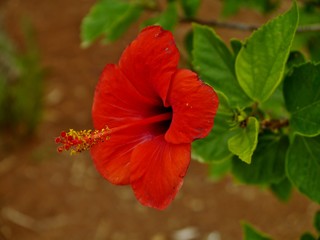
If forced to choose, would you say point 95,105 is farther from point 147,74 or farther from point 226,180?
point 226,180

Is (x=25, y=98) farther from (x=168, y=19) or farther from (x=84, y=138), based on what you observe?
(x=84, y=138)

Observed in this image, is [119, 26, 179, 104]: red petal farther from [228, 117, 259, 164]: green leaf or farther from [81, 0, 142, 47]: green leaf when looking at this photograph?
[81, 0, 142, 47]: green leaf

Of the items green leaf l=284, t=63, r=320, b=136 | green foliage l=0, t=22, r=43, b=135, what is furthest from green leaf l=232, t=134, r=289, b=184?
green foliage l=0, t=22, r=43, b=135

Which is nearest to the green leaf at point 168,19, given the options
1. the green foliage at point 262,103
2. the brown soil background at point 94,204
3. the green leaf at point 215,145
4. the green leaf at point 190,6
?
the green leaf at point 190,6

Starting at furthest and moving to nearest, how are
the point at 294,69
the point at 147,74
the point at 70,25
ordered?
the point at 70,25 < the point at 294,69 < the point at 147,74

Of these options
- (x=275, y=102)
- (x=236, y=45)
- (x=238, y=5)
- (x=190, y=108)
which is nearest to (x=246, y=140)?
(x=190, y=108)

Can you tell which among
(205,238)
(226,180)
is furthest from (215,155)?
(226,180)
